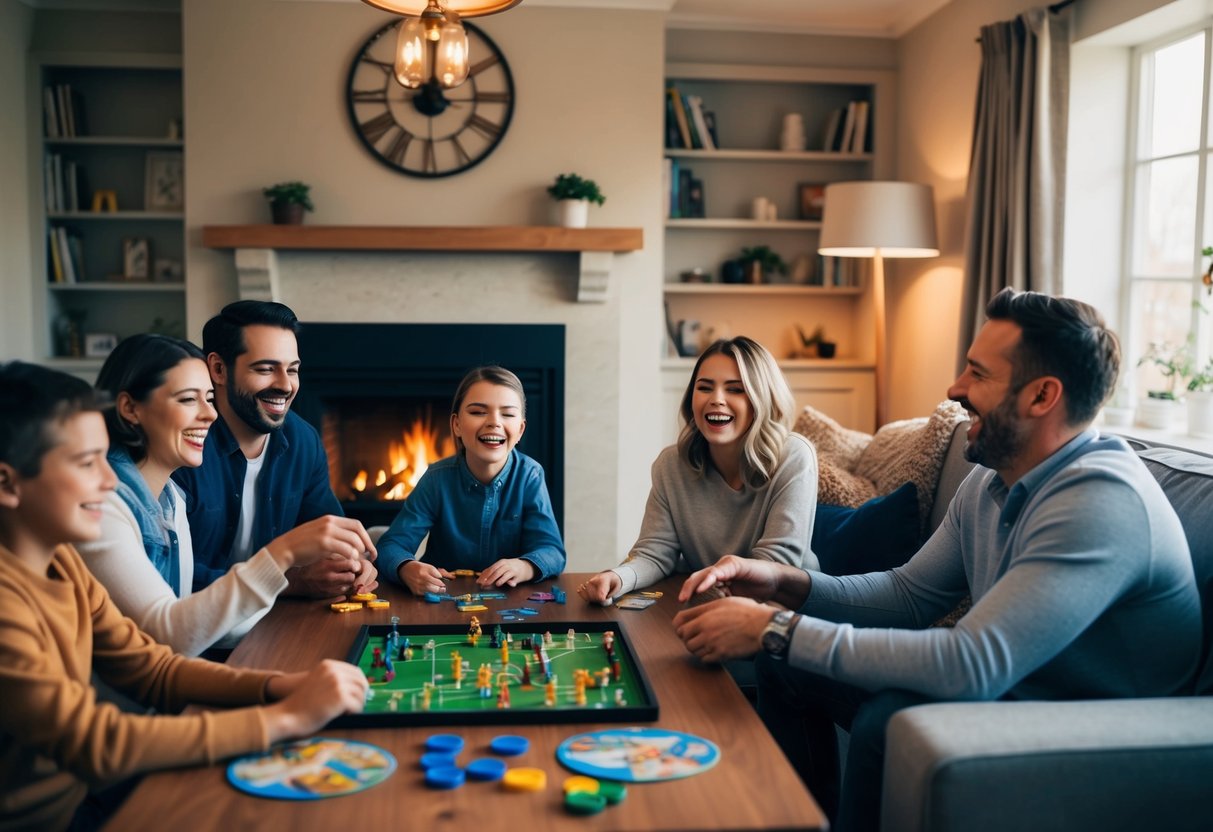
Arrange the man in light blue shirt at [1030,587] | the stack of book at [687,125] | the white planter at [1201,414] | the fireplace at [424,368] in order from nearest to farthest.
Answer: the man in light blue shirt at [1030,587]
the white planter at [1201,414]
the fireplace at [424,368]
the stack of book at [687,125]

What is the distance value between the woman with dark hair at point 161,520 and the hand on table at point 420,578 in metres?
0.31

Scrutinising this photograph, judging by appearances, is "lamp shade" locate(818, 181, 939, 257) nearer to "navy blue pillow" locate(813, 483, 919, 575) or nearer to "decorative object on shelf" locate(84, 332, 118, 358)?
"navy blue pillow" locate(813, 483, 919, 575)

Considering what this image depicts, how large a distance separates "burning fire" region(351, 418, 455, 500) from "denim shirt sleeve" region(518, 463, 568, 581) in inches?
93.6

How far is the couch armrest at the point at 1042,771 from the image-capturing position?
1.36 m

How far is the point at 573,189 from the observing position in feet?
14.9

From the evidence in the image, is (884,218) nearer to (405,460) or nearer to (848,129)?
(848,129)

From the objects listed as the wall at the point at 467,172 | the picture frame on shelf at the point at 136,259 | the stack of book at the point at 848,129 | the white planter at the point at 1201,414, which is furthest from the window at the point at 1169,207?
the picture frame on shelf at the point at 136,259

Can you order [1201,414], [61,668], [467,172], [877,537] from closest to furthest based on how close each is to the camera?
[61,668] < [877,537] < [1201,414] < [467,172]

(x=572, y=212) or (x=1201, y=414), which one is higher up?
(x=572, y=212)

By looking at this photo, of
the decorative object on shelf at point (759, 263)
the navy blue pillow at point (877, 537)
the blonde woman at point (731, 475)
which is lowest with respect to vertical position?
the navy blue pillow at point (877, 537)

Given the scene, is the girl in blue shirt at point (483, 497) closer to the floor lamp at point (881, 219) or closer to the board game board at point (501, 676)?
the board game board at point (501, 676)

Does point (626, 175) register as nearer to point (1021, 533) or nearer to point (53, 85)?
point (53, 85)

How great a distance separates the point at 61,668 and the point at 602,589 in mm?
1018

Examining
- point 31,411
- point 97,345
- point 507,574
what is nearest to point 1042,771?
point 507,574
